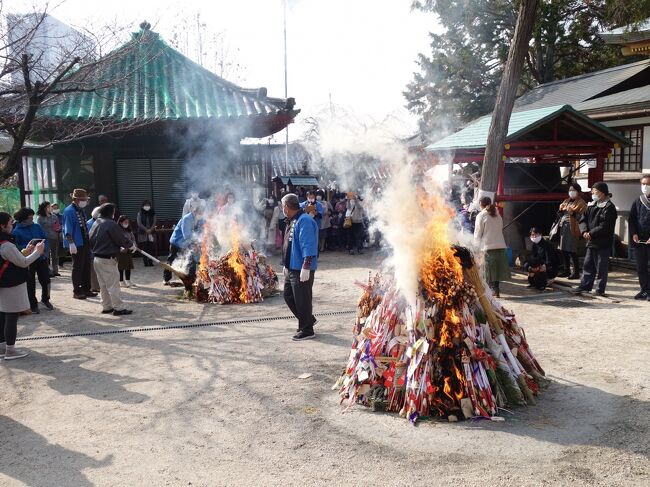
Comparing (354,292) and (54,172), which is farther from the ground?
(54,172)

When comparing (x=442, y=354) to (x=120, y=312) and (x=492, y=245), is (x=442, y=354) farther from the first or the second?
(x=120, y=312)

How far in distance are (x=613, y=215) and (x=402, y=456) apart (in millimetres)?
7161

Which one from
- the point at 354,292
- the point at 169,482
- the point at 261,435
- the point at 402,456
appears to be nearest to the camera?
the point at 169,482

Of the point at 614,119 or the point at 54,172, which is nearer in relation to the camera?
the point at 614,119

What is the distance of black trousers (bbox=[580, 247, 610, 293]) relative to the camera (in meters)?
9.82

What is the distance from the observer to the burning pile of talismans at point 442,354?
495 centimetres

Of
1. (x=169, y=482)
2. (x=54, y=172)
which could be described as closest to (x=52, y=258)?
(x=54, y=172)

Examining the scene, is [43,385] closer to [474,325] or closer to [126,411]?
[126,411]

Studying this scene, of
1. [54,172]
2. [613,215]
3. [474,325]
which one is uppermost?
[54,172]

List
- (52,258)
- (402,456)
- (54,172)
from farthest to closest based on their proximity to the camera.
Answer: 1. (54,172)
2. (52,258)
3. (402,456)

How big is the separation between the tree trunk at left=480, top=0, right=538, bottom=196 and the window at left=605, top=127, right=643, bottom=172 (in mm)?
4403

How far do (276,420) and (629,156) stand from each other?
514 inches

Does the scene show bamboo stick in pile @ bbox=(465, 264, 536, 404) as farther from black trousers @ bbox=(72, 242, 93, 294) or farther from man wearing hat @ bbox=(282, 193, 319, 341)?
black trousers @ bbox=(72, 242, 93, 294)

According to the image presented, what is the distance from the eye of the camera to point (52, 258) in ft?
43.6
